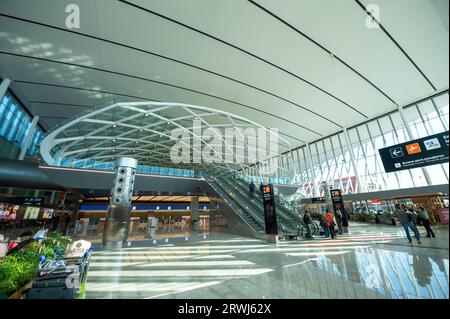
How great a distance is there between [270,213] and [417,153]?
27.4 feet

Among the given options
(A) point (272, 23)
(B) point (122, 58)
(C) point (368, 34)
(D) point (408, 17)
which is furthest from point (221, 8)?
(D) point (408, 17)

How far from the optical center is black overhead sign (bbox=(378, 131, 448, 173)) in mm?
2068

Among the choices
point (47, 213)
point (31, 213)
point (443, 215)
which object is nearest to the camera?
point (443, 215)

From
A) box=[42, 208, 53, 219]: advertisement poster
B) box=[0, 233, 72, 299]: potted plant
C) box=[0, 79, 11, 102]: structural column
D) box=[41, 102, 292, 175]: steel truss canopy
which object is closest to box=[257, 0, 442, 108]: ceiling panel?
box=[41, 102, 292, 175]: steel truss canopy

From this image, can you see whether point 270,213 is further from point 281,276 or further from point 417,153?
point 417,153

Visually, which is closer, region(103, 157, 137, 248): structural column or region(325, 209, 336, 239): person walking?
region(103, 157, 137, 248): structural column

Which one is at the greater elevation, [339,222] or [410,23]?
[410,23]

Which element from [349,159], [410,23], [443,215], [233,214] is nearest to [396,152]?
[443,215]

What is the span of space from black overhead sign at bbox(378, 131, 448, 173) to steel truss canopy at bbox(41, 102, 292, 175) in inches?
635

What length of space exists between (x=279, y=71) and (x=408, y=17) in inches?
291

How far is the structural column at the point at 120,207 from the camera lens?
10125mm

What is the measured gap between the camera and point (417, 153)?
245 centimetres

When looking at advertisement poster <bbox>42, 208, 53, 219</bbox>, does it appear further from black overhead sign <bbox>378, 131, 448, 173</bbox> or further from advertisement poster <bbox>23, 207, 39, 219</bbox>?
A: black overhead sign <bbox>378, 131, 448, 173</bbox>
